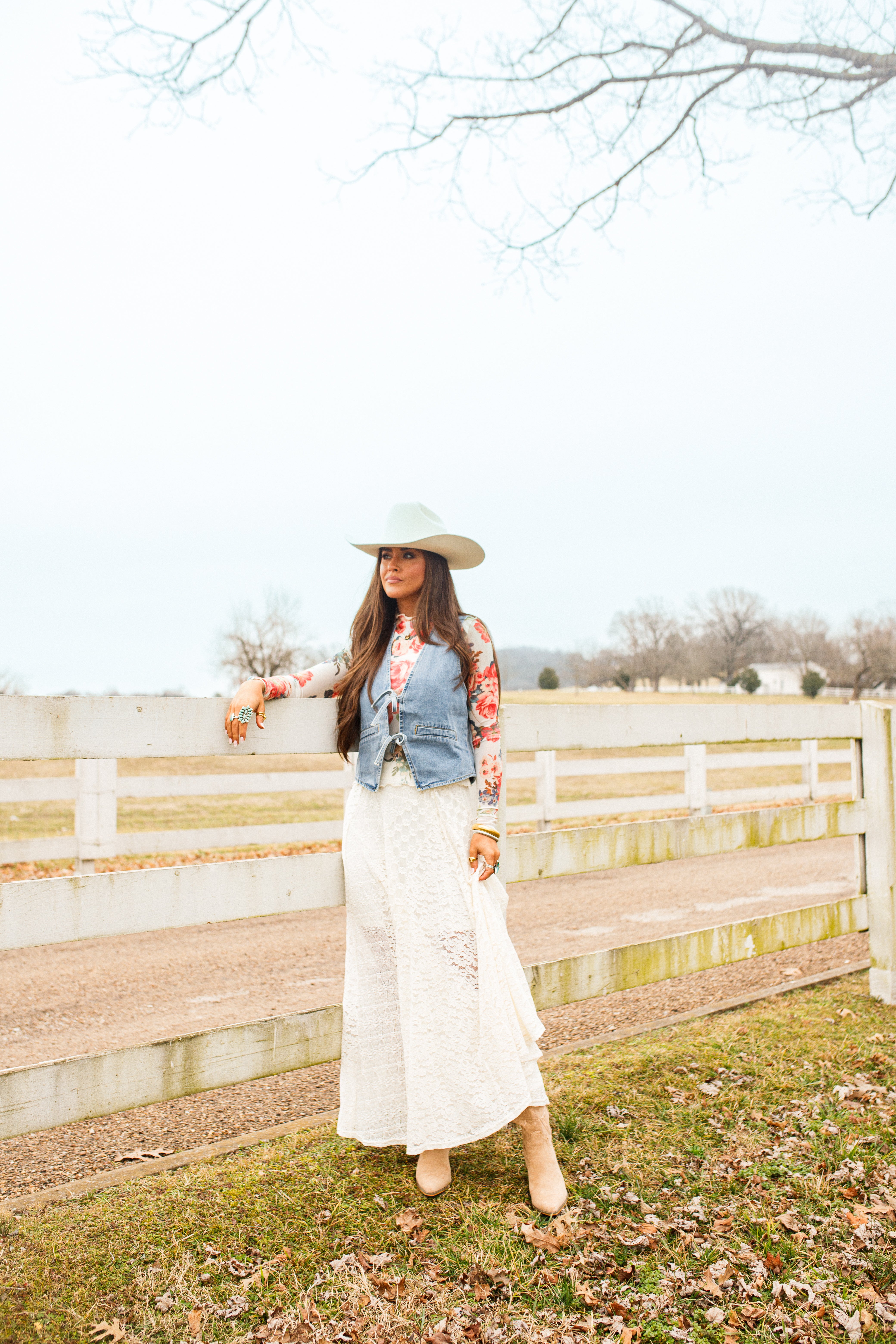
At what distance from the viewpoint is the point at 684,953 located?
158 inches

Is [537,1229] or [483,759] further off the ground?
[483,759]

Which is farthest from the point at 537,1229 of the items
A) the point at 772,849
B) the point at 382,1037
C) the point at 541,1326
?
the point at 772,849

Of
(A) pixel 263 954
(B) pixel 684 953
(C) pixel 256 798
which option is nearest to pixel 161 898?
(B) pixel 684 953

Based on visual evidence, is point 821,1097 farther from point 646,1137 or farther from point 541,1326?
point 541,1326

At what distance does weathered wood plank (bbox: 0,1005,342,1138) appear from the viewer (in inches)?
95.8

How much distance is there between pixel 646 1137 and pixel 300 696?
1928 millimetres

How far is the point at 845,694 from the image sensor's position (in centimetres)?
6950

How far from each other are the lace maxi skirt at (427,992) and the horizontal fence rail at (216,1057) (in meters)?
0.18

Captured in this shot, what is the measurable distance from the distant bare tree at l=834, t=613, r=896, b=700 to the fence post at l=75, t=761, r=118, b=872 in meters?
60.7

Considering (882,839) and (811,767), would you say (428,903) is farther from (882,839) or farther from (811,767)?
(811,767)

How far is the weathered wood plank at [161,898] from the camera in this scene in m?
2.46

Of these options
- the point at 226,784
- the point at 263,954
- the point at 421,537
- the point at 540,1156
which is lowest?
the point at 263,954

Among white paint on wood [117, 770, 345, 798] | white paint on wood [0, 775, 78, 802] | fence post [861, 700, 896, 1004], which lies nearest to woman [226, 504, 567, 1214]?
fence post [861, 700, 896, 1004]

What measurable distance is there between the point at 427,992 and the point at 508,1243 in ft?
2.28
